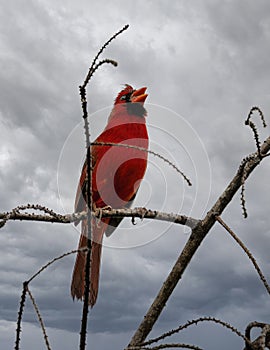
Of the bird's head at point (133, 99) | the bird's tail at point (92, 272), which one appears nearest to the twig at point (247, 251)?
the bird's tail at point (92, 272)

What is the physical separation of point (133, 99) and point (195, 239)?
9.19 feet

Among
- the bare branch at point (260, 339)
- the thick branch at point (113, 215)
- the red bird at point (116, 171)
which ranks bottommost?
the bare branch at point (260, 339)

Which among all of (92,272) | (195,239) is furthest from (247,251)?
(92,272)

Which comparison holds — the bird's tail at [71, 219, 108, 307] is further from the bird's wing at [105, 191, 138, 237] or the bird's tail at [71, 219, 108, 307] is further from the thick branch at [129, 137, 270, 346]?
the thick branch at [129, 137, 270, 346]

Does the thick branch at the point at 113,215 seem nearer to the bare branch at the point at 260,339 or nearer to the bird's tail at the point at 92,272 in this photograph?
the bird's tail at the point at 92,272

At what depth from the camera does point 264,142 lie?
1.86 meters

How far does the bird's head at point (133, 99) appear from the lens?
14.1 feet

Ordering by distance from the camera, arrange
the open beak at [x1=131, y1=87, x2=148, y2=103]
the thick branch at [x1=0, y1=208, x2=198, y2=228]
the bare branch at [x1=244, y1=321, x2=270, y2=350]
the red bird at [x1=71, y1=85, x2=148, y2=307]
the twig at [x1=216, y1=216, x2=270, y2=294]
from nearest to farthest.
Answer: the bare branch at [x1=244, y1=321, x2=270, y2=350]
the twig at [x1=216, y1=216, x2=270, y2=294]
the thick branch at [x1=0, y1=208, x2=198, y2=228]
the red bird at [x1=71, y1=85, x2=148, y2=307]
the open beak at [x1=131, y1=87, x2=148, y2=103]

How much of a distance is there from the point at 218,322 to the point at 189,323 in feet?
0.25

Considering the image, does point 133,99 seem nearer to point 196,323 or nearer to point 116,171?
point 116,171

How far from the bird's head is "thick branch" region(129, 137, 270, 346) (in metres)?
2.49

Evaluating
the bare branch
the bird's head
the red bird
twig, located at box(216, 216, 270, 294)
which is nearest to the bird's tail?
the red bird

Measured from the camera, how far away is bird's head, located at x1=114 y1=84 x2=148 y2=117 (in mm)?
4312

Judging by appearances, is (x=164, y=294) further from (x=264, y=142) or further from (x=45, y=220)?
(x=264, y=142)
